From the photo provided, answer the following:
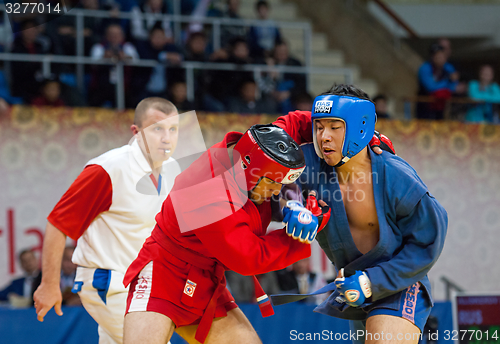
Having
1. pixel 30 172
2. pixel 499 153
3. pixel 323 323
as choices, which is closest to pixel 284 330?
pixel 323 323

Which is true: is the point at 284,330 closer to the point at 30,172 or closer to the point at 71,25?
the point at 30,172

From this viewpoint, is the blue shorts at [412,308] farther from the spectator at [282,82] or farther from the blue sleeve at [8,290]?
the spectator at [282,82]

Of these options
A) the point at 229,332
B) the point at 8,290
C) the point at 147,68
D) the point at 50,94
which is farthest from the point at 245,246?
the point at 147,68

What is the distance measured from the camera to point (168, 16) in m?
8.23

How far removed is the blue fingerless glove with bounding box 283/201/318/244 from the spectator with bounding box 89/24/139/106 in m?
4.77

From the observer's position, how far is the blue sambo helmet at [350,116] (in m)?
2.83

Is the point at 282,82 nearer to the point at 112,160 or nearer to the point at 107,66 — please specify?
the point at 107,66

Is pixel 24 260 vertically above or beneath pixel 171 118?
beneath

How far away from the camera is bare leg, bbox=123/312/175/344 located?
256cm

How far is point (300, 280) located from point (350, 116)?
377cm

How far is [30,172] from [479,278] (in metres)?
5.89

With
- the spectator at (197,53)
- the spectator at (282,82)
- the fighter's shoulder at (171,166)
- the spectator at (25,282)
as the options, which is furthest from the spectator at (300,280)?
the fighter's shoulder at (171,166)

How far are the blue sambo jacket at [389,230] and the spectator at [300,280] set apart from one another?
3.05m

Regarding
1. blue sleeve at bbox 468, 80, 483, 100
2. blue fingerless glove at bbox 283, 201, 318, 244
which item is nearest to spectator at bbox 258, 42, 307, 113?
blue sleeve at bbox 468, 80, 483, 100
